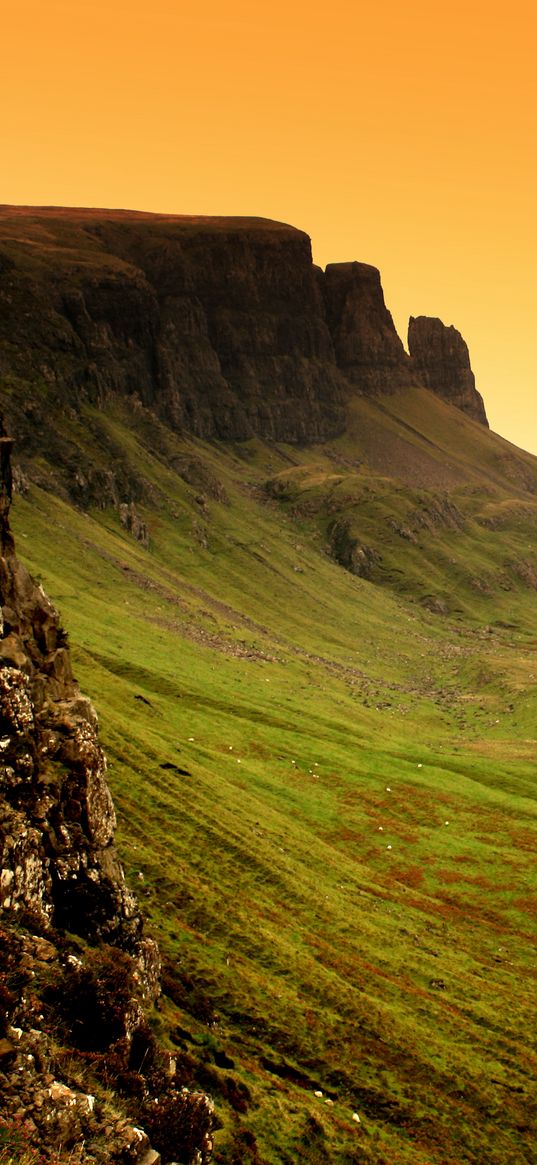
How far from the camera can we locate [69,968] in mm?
30594

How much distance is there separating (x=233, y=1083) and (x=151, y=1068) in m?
10.8

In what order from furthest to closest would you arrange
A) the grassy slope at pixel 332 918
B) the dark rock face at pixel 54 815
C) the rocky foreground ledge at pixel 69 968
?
Result: the grassy slope at pixel 332 918, the dark rock face at pixel 54 815, the rocky foreground ledge at pixel 69 968

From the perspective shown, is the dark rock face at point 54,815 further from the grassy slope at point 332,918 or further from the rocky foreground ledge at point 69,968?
the grassy slope at point 332,918

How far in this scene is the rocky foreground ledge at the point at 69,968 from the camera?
78.5 feet

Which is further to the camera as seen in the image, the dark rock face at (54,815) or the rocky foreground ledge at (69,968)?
the dark rock face at (54,815)

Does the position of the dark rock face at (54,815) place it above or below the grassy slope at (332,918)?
above

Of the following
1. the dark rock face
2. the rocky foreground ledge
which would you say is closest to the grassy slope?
the dark rock face

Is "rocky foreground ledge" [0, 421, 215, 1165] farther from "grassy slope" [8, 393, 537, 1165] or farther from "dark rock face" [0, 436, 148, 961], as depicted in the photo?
"grassy slope" [8, 393, 537, 1165]

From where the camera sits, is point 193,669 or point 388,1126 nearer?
point 388,1126

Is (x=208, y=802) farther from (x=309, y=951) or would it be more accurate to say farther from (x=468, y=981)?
(x=468, y=981)

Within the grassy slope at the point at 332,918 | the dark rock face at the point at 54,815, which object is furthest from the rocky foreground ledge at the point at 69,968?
the grassy slope at the point at 332,918

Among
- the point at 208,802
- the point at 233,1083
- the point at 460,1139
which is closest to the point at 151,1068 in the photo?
the point at 233,1083

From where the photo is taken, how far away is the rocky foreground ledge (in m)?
23.9

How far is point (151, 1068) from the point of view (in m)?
30.4
